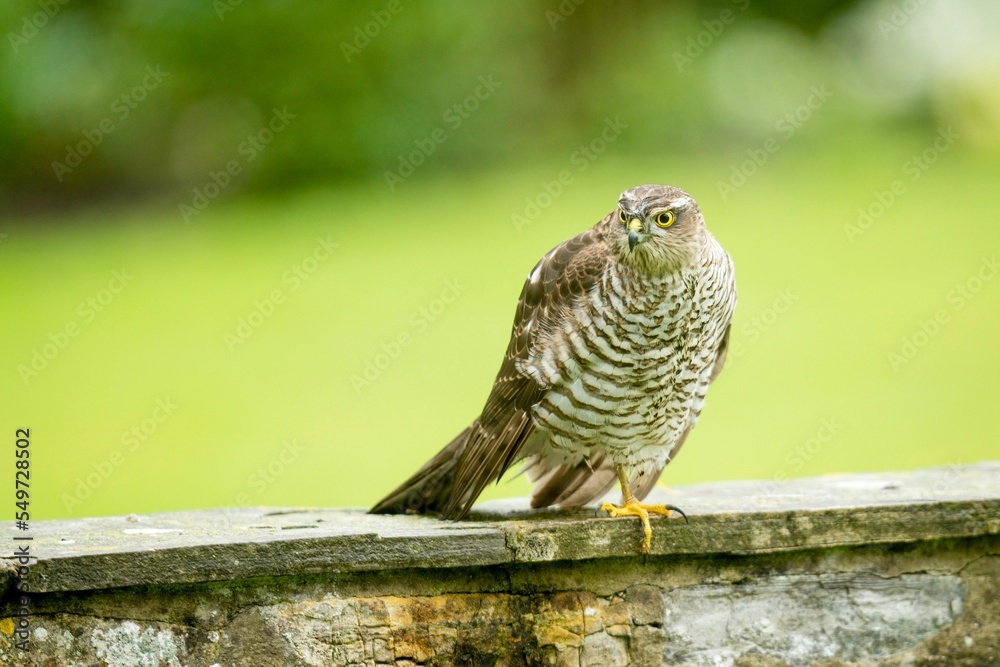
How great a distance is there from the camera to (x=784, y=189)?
13.7 metres

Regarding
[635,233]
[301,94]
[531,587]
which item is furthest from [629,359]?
[301,94]

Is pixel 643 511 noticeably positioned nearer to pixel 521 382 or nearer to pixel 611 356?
pixel 611 356

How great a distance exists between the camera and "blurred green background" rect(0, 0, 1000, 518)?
912 centimetres

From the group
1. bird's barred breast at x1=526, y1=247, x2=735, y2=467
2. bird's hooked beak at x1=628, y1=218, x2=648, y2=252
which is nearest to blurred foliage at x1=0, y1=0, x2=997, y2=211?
bird's barred breast at x1=526, y1=247, x2=735, y2=467

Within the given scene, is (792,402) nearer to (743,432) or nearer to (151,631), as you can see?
(743,432)

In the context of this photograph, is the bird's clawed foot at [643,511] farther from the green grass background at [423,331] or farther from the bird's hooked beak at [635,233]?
the green grass background at [423,331]

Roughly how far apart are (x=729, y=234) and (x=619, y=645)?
911cm

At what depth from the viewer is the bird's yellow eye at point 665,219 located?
3646 mm

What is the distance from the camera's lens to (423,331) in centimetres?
1073

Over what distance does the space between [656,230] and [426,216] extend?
31.6ft

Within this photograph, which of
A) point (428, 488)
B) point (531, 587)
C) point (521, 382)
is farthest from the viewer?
point (428, 488)

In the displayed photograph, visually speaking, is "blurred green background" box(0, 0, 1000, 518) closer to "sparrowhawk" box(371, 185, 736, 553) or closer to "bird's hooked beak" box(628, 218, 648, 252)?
"sparrowhawk" box(371, 185, 736, 553)

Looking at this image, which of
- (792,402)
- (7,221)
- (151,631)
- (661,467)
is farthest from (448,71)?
(151,631)

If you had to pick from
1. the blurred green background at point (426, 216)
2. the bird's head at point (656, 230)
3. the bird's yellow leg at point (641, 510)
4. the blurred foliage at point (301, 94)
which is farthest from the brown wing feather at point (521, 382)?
the blurred foliage at point (301, 94)
